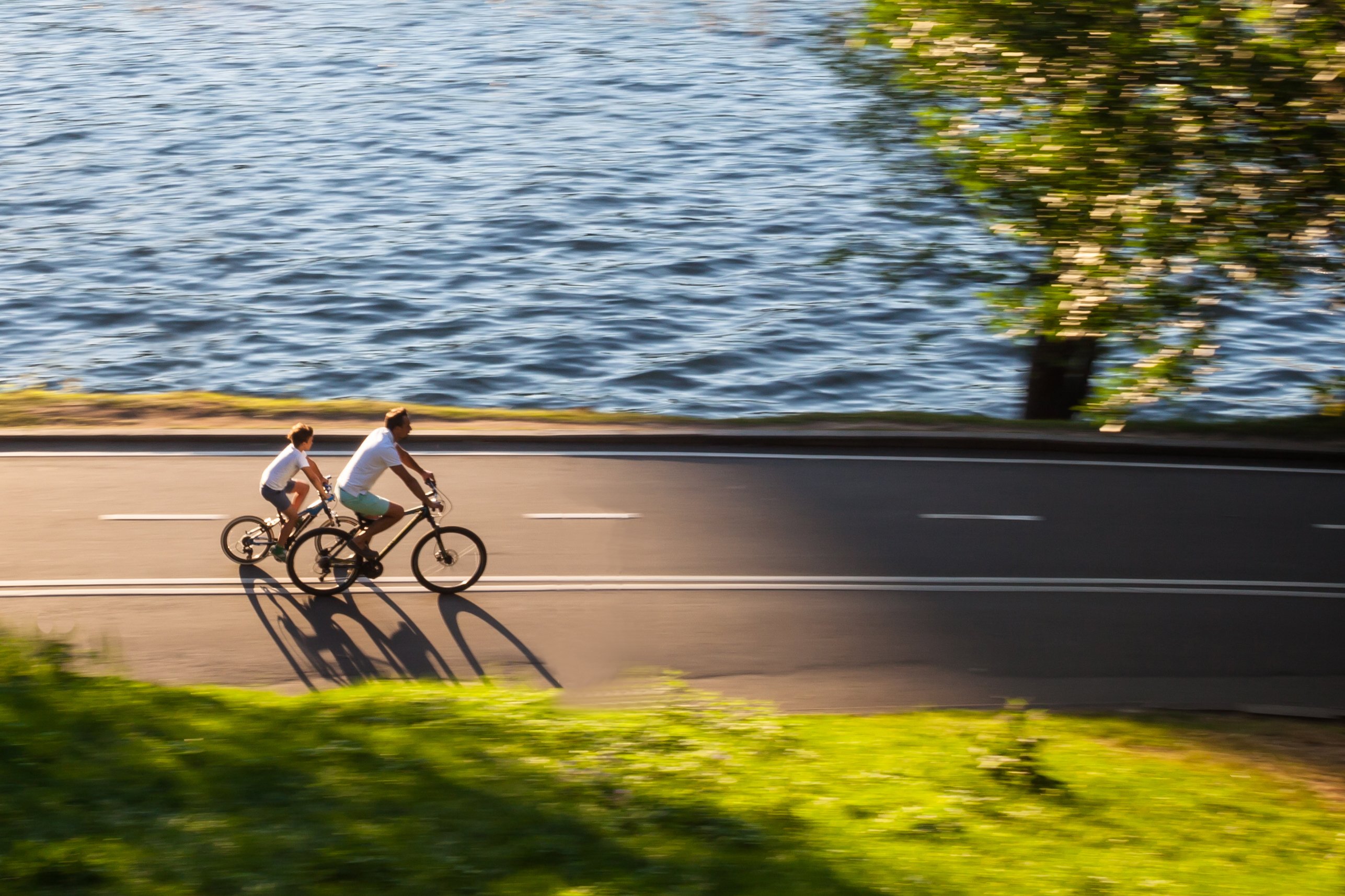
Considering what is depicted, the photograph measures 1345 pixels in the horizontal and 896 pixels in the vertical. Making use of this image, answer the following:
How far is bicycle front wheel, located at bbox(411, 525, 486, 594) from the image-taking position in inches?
483

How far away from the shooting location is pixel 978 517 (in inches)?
569

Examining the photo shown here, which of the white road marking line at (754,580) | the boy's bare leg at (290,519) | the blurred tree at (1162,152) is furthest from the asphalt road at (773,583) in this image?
the blurred tree at (1162,152)

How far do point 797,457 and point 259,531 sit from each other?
6804 mm

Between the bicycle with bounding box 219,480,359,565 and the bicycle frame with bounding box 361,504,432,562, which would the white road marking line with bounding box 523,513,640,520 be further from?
the bicycle with bounding box 219,480,359,565

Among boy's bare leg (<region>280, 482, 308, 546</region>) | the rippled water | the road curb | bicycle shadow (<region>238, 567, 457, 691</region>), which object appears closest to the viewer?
bicycle shadow (<region>238, 567, 457, 691</region>)

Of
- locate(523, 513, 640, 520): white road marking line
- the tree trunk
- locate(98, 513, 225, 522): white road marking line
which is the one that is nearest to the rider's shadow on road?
locate(98, 513, 225, 522): white road marking line

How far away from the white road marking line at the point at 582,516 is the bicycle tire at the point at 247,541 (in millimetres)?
2813

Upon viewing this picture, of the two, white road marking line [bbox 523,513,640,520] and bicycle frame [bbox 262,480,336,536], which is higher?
bicycle frame [bbox 262,480,336,536]

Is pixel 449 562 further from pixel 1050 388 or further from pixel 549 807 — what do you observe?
pixel 1050 388

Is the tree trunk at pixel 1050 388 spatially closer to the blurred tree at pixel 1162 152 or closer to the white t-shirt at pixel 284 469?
the blurred tree at pixel 1162 152

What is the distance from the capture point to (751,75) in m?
47.2

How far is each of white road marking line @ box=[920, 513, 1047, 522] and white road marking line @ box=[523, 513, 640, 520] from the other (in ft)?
10.7

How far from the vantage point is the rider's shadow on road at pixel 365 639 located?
10766mm

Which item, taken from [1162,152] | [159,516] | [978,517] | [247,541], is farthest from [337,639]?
[1162,152]
